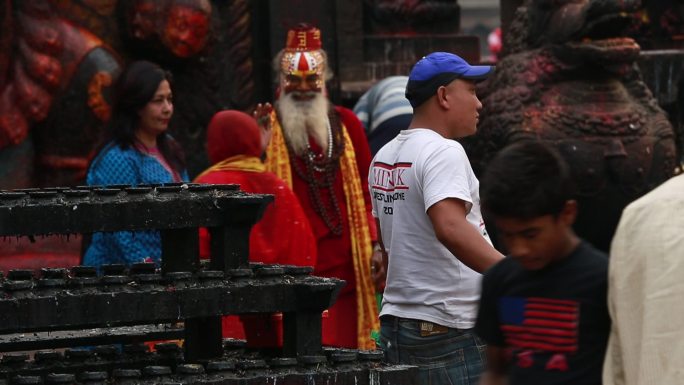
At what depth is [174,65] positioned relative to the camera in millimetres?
10766

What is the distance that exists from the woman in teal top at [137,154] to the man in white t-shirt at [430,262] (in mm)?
1829

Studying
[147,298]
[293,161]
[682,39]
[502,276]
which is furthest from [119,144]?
[682,39]

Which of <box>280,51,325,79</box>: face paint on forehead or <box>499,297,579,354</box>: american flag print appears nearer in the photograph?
<box>499,297,579,354</box>: american flag print

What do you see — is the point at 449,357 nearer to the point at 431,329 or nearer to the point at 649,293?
the point at 431,329

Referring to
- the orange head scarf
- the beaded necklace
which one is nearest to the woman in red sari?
Answer: the orange head scarf

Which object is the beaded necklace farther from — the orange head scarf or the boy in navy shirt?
the boy in navy shirt

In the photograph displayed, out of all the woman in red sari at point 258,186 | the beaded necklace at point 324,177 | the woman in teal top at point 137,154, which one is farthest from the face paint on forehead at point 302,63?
the woman in red sari at point 258,186

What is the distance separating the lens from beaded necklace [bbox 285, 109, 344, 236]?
8.53 metres

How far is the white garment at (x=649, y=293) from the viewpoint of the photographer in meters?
3.82

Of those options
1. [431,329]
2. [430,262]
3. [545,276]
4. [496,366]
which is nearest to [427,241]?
[430,262]

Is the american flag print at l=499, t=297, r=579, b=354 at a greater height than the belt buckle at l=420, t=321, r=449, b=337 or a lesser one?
greater

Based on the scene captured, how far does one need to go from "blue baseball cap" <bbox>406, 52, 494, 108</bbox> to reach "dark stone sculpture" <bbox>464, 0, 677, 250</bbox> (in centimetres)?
360

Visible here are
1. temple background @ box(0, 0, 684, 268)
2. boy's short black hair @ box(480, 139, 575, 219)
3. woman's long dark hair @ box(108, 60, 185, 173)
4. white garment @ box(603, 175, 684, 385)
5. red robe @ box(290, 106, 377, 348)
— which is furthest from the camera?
temple background @ box(0, 0, 684, 268)

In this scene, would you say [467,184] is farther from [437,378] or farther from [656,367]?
[656,367]
